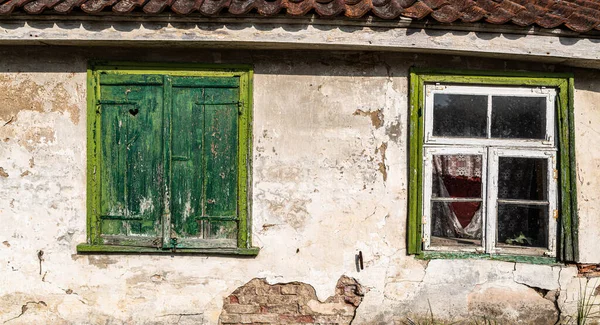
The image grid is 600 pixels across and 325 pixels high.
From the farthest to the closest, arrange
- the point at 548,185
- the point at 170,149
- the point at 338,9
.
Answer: the point at 548,185 → the point at 170,149 → the point at 338,9

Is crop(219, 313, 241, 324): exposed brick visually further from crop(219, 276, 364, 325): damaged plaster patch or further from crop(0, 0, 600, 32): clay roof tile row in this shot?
crop(0, 0, 600, 32): clay roof tile row

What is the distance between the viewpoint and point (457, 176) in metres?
5.10

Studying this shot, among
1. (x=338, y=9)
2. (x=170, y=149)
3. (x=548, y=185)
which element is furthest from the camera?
(x=548, y=185)

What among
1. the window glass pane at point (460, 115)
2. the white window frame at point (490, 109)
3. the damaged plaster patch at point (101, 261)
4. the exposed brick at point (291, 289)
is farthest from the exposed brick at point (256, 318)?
the window glass pane at point (460, 115)

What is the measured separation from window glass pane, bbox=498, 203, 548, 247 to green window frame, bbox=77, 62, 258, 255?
2024 mm

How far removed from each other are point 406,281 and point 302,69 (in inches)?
73.0

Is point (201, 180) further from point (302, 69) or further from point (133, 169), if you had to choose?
point (302, 69)

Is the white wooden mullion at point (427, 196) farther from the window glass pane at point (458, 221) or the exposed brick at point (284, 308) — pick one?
the exposed brick at point (284, 308)

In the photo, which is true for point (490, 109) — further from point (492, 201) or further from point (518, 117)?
point (492, 201)

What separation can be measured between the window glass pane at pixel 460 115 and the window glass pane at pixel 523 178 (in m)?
0.33

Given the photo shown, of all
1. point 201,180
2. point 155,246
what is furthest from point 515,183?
point 155,246

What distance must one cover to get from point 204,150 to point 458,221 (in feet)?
6.84

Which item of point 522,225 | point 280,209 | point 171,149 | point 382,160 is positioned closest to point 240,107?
point 171,149

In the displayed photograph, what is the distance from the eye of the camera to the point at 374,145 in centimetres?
505
